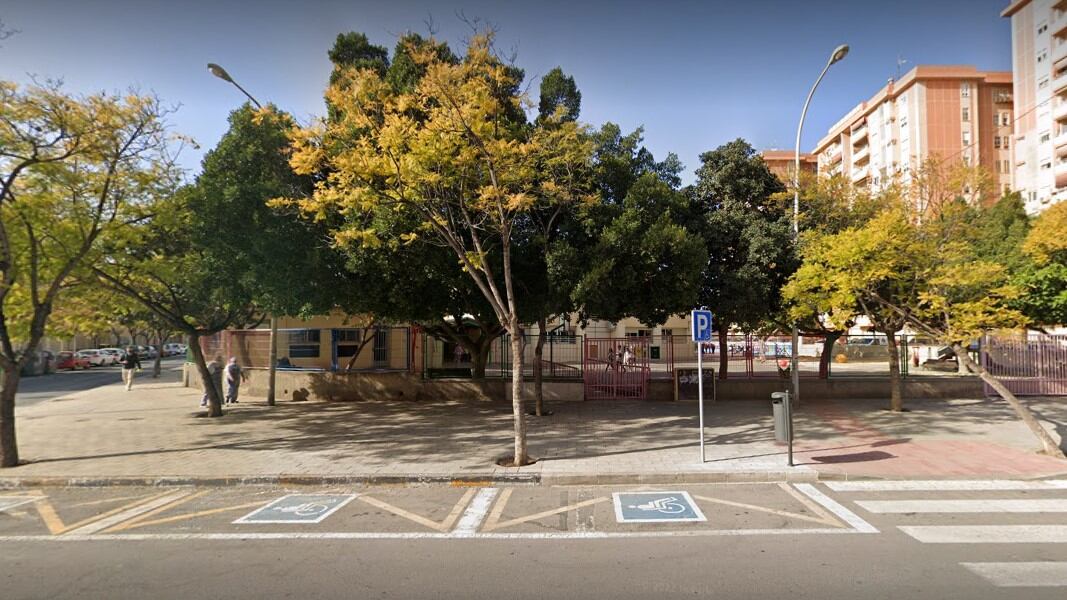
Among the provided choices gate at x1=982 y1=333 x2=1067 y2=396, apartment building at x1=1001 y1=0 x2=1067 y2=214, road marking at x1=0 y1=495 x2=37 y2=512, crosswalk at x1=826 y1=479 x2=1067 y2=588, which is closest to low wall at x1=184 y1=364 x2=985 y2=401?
gate at x1=982 y1=333 x2=1067 y2=396

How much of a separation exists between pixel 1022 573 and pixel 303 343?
19.3 metres

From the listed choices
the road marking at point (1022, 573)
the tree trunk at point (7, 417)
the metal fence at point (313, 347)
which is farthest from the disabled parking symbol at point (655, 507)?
the metal fence at point (313, 347)

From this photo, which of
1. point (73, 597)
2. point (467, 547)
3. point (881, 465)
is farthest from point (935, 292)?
point (73, 597)

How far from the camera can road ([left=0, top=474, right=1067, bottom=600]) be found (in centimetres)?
463

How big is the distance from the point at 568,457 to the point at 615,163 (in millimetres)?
6943

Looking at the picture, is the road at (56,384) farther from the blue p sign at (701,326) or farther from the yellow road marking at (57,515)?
the blue p sign at (701,326)

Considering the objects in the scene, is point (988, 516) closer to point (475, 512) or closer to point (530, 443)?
point (475, 512)

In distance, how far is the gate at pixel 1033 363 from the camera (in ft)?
51.8

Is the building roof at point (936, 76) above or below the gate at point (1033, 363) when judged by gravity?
above

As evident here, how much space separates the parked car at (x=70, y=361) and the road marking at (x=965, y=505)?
43922 mm

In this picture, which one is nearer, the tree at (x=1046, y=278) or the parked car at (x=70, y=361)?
the tree at (x=1046, y=278)

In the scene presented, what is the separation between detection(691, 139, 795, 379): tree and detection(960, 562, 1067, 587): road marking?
9.61m

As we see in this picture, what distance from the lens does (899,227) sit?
11078 millimetres

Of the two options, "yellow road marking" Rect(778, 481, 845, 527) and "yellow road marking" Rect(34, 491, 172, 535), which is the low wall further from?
"yellow road marking" Rect(34, 491, 172, 535)
